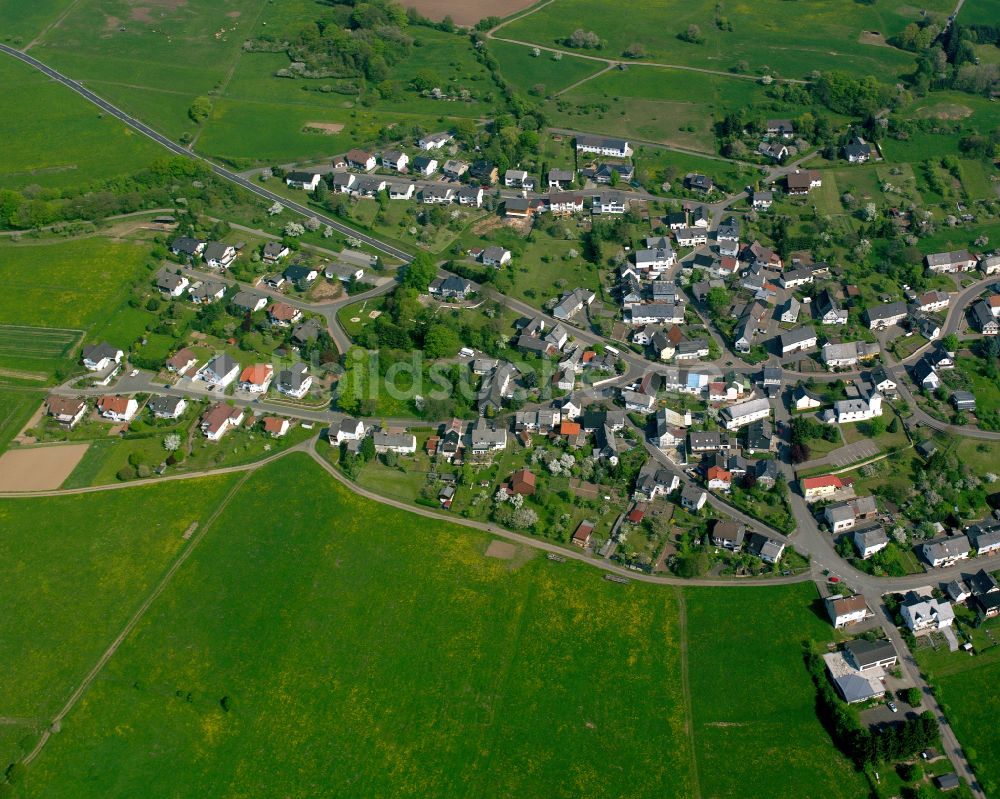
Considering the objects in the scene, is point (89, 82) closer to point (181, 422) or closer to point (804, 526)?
point (181, 422)

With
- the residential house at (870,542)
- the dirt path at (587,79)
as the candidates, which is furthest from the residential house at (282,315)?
the dirt path at (587,79)

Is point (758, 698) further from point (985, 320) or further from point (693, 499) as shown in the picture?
point (985, 320)

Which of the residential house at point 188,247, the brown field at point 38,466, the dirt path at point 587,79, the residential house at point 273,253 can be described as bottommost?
the brown field at point 38,466

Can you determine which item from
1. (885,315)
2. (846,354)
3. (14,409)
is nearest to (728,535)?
Result: (846,354)

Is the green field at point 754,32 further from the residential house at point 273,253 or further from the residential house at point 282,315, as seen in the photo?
the residential house at point 282,315

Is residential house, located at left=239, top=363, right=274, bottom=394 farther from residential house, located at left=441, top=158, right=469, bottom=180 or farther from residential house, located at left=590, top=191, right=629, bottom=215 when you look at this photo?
residential house, located at left=590, top=191, right=629, bottom=215

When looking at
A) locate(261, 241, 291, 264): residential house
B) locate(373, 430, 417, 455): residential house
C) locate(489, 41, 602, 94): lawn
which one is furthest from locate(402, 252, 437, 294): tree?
locate(489, 41, 602, 94): lawn
